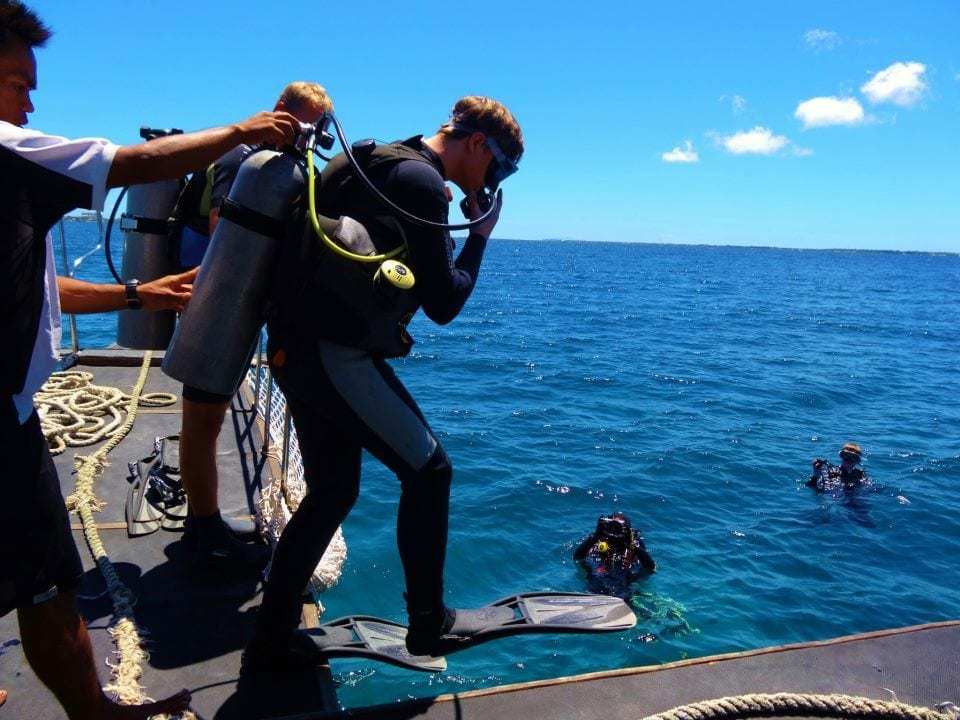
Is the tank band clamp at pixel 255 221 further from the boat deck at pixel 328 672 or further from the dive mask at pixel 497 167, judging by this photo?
the boat deck at pixel 328 672

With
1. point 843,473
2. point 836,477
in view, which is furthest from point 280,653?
point 836,477

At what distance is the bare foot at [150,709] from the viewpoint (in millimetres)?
2146

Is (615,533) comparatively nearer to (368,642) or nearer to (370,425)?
(368,642)

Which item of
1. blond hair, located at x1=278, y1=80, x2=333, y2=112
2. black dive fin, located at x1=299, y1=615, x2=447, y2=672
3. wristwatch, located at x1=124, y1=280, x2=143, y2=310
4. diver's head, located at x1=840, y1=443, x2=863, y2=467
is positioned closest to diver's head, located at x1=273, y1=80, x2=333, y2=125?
blond hair, located at x1=278, y1=80, x2=333, y2=112

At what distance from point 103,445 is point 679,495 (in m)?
8.37

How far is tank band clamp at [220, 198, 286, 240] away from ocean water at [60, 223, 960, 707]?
406 centimetres

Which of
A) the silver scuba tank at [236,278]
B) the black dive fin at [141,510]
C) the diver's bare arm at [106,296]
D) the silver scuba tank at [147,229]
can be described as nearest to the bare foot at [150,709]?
the silver scuba tank at [236,278]

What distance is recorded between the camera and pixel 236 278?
252 centimetres

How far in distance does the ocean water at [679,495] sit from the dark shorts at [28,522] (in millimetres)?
3954

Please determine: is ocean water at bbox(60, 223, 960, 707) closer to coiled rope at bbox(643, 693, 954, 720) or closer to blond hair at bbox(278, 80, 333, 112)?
coiled rope at bbox(643, 693, 954, 720)

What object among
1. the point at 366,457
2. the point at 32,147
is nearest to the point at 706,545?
the point at 366,457

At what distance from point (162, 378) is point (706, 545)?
6.56 meters

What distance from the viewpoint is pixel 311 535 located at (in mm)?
2500

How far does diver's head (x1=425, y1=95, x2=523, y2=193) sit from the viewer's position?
2561 millimetres
